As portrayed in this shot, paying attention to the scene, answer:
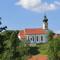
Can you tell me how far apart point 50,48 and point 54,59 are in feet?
2.71

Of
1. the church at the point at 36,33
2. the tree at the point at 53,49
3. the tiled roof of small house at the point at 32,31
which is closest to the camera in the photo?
the tree at the point at 53,49

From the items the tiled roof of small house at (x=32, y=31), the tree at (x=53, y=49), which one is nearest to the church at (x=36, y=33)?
the tiled roof of small house at (x=32, y=31)

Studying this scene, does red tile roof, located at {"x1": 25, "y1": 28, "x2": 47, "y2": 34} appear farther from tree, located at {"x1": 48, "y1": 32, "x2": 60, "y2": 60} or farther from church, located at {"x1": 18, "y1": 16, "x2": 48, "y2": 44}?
tree, located at {"x1": 48, "y1": 32, "x2": 60, "y2": 60}

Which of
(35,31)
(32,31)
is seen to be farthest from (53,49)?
Answer: (32,31)

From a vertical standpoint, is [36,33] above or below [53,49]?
above

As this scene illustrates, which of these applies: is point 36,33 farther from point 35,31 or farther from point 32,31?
point 32,31

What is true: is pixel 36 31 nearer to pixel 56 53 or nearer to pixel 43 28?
pixel 43 28

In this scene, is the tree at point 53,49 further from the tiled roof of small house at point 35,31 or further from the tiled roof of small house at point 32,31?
the tiled roof of small house at point 35,31

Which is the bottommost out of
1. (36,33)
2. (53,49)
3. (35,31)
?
(53,49)

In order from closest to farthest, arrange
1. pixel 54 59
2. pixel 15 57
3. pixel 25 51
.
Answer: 1. pixel 54 59
2. pixel 15 57
3. pixel 25 51

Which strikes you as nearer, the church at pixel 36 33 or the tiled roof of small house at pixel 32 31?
the church at pixel 36 33

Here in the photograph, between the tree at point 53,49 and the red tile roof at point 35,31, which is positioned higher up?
the red tile roof at point 35,31

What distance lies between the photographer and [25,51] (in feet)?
70.5

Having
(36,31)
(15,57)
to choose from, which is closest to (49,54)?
(15,57)
